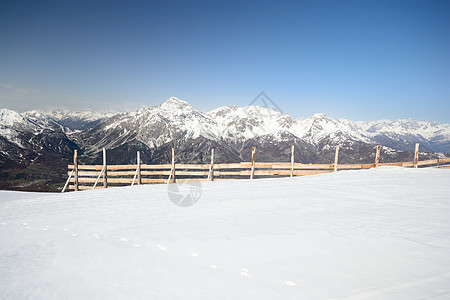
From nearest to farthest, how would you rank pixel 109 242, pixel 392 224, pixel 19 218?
pixel 109 242 → pixel 392 224 → pixel 19 218

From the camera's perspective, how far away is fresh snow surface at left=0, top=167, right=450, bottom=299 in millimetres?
3049

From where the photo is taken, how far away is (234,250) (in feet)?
13.3

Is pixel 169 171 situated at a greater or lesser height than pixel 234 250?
greater

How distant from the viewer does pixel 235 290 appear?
301 centimetres

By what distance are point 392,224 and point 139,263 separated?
17.3ft

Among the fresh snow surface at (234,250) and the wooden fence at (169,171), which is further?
the wooden fence at (169,171)

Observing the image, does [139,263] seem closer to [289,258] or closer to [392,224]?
[289,258]

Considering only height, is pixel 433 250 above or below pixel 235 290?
above

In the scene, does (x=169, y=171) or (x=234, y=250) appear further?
(x=169, y=171)

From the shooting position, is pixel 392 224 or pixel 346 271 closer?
pixel 346 271

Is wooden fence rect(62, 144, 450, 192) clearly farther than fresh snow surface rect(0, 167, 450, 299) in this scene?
Yes

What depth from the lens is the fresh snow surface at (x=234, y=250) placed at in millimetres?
3049

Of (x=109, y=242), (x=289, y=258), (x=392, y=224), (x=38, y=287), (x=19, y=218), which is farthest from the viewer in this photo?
(x=19, y=218)

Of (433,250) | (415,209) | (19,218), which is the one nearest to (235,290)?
(433,250)
